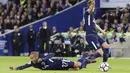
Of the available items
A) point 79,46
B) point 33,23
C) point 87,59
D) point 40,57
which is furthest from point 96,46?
point 33,23

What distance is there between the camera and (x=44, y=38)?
2703 cm

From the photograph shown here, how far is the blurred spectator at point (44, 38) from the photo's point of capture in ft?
88.0

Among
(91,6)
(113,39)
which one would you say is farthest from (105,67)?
(113,39)

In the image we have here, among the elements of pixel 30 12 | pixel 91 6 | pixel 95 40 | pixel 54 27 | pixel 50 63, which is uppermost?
pixel 30 12

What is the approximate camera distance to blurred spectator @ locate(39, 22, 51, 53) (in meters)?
26.8

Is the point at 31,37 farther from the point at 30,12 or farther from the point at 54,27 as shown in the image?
the point at 30,12

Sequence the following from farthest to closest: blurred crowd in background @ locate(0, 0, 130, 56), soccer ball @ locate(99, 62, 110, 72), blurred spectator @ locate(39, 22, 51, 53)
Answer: blurred spectator @ locate(39, 22, 51, 53) → blurred crowd in background @ locate(0, 0, 130, 56) → soccer ball @ locate(99, 62, 110, 72)

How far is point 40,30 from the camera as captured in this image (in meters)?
27.1

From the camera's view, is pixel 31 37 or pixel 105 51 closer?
pixel 105 51

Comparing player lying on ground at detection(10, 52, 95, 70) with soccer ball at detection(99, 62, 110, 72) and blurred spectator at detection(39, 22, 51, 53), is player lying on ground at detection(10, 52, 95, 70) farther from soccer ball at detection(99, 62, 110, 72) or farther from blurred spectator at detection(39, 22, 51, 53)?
blurred spectator at detection(39, 22, 51, 53)

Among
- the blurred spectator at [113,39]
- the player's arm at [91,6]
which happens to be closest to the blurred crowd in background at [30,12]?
the blurred spectator at [113,39]

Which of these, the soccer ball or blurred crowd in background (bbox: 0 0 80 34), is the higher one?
blurred crowd in background (bbox: 0 0 80 34)

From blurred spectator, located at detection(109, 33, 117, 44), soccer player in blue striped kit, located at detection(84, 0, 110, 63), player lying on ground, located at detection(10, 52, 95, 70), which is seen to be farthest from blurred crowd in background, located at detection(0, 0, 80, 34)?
player lying on ground, located at detection(10, 52, 95, 70)

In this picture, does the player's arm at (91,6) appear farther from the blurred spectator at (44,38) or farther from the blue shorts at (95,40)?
the blurred spectator at (44,38)
